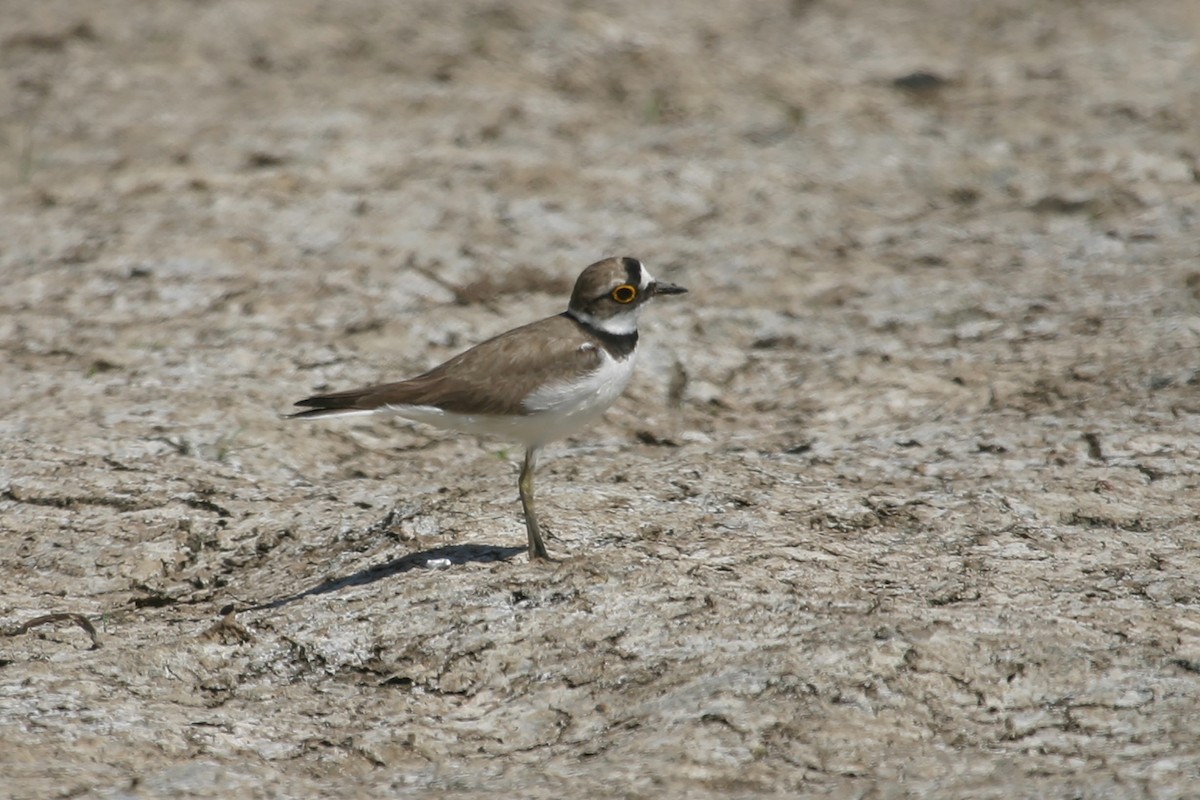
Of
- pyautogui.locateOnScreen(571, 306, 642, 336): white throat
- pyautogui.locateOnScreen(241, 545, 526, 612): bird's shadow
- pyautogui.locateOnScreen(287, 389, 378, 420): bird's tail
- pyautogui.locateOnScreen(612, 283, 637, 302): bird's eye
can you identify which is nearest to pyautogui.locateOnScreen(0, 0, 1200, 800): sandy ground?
pyautogui.locateOnScreen(241, 545, 526, 612): bird's shadow

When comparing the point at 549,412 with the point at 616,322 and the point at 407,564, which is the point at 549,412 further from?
the point at 407,564

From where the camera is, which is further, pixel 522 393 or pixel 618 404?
pixel 618 404

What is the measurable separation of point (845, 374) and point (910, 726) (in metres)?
4.07

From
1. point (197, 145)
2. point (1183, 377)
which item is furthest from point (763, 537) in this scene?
point (197, 145)

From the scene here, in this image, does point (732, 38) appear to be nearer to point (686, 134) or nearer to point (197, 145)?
point (686, 134)

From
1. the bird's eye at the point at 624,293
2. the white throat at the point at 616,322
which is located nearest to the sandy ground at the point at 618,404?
the white throat at the point at 616,322

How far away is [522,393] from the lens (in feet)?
21.4

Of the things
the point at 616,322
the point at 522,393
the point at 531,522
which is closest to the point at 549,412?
the point at 522,393

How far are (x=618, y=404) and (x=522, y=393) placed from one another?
2316 mm

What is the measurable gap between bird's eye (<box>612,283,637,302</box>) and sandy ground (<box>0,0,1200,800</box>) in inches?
39.2

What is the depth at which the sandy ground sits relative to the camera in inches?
206

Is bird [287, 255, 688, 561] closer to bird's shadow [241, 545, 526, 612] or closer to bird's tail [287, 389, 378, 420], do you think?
bird's tail [287, 389, 378, 420]

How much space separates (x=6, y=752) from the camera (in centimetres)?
498

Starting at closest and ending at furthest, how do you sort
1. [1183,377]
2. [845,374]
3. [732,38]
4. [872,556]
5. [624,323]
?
[872,556] < [624,323] < [1183,377] < [845,374] < [732,38]
